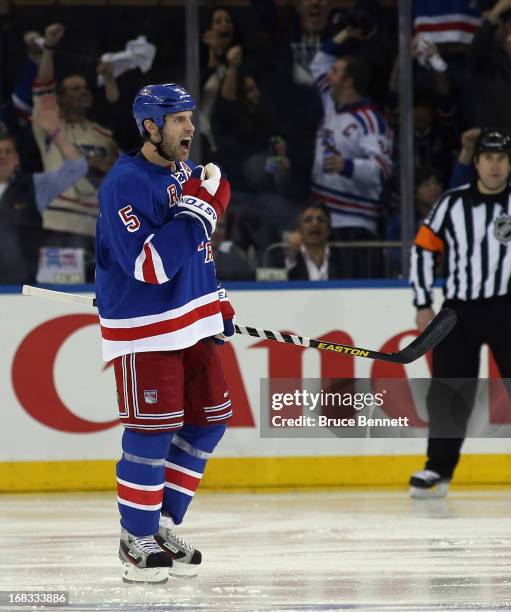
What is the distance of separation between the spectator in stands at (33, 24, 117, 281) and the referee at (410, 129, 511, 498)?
4.76 ft

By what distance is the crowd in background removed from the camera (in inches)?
239

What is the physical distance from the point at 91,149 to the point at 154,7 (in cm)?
68

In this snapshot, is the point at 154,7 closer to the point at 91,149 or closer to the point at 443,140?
the point at 91,149

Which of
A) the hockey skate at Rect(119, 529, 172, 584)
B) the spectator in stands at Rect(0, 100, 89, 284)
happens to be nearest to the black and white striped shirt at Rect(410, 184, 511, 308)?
the spectator in stands at Rect(0, 100, 89, 284)

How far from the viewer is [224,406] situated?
152 inches

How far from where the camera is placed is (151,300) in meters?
3.67

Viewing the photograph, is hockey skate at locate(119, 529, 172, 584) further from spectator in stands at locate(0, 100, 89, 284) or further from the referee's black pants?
spectator in stands at locate(0, 100, 89, 284)

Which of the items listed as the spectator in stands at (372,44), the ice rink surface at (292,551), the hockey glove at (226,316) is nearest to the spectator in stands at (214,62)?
the spectator in stands at (372,44)

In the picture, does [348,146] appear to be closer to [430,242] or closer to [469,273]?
[430,242]

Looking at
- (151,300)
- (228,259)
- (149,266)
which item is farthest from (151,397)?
(228,259)

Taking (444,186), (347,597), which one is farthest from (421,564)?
(444,186)

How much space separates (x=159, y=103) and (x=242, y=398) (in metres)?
2.26

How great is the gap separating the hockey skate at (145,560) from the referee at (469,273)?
6.42 feet

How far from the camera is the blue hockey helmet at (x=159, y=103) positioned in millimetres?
3686
